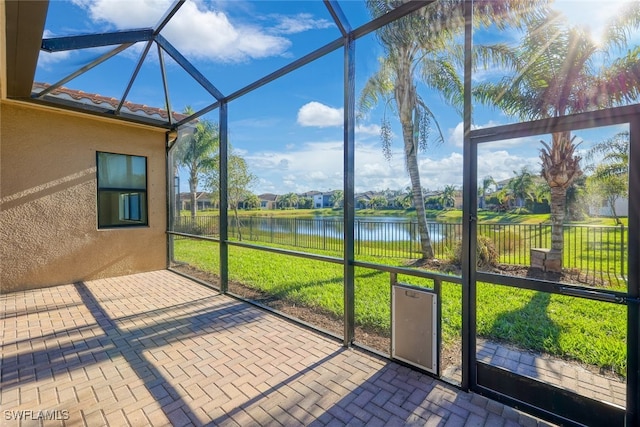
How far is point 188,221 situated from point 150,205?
34.2 inches

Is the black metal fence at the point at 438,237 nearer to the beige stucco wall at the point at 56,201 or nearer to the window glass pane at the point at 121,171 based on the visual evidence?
the window glass pane at the point at 121,171

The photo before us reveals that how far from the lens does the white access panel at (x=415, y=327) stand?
2572 millimetres

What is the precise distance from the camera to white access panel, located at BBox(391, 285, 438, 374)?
257 cm

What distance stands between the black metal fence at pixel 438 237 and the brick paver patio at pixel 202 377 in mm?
1158

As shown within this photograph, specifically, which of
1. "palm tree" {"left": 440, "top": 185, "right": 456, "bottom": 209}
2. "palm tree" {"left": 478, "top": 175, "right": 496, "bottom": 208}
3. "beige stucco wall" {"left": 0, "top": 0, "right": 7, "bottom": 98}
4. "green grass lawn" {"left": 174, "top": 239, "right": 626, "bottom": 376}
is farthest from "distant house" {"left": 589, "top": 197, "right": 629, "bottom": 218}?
"beige stucco wall" {"left": 0, "top": 0, "right": 7, "bottom": 98}

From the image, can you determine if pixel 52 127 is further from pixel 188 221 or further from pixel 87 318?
pixel 87 318

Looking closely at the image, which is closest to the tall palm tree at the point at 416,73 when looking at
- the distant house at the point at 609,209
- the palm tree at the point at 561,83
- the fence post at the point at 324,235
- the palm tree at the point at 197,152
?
the palm tree at the point at 561,83

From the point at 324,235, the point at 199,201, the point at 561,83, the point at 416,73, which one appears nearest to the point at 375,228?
the point at 324,235

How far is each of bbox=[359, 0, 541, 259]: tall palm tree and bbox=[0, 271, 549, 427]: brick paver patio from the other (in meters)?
1.77

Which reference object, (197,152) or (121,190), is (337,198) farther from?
(197,152)

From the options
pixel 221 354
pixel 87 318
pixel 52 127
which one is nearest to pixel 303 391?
pixel 221 354

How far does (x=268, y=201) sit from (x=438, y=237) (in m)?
4.49

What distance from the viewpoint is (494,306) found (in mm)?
3316

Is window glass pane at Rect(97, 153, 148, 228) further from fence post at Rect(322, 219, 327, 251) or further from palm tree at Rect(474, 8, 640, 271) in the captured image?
palm tree at Rect(474, 8, 640, 271)
